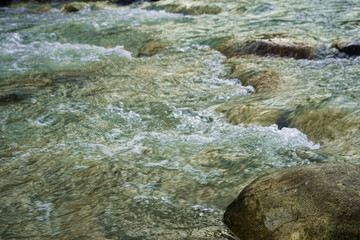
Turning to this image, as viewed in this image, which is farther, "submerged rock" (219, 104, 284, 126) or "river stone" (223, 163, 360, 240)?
"submerged rock" (219, 104, 284, 126)

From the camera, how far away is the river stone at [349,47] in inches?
274

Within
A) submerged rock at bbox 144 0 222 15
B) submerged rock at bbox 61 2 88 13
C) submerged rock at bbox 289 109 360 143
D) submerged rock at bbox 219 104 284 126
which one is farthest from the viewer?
submerged rock at bbox 61 2 88 13

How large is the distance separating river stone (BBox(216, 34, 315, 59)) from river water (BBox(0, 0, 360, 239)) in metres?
0.22

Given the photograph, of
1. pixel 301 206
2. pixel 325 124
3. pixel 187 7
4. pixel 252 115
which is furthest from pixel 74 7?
pixel 301 206

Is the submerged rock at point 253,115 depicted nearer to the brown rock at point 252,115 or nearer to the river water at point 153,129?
the brown rock at point 252,115

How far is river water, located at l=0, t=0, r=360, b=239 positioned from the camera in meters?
3.29

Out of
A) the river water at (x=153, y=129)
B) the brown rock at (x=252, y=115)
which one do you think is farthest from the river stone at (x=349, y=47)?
the brown rock at (x=252, y=115)

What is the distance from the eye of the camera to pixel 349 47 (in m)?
7.04

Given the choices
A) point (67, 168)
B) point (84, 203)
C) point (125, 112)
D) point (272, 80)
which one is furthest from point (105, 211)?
point (272, 80)

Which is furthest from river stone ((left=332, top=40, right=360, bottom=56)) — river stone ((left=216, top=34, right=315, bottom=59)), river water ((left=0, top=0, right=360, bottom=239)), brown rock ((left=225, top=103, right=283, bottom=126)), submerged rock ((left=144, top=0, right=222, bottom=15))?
submerged rock ((left=144, top=0, right=222, bottom=15))

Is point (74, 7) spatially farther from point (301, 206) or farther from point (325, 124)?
point (301, 206)

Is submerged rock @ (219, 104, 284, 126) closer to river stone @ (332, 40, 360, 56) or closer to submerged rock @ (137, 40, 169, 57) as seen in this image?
river stone @ (332, 40, 360, 56)

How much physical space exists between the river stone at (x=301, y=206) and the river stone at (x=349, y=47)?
Answer: 472 cm

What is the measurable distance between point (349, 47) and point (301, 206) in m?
5.20
